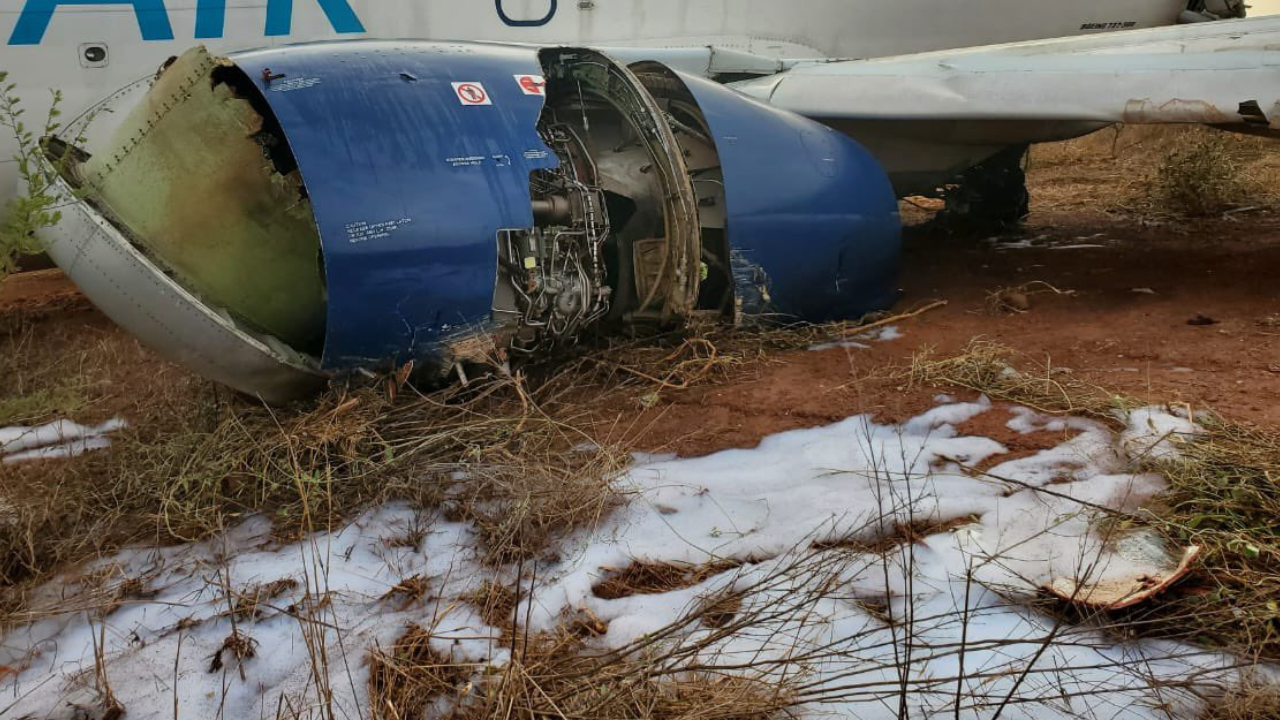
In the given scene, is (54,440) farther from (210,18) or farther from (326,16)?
(326,16)

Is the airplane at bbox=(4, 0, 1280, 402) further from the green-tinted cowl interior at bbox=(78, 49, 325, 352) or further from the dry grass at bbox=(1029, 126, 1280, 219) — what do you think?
the dry grass at bbox=(1029, 126, 1280, 219)

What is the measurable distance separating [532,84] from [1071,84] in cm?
342

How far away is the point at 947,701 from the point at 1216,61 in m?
4.98

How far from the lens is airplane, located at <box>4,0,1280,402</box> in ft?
12.6

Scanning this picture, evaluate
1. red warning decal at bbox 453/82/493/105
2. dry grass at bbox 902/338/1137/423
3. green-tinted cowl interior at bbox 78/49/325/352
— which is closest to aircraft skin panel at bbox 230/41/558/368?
red warning decal at bbox 453/82/493/105

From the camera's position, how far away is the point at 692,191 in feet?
15.1

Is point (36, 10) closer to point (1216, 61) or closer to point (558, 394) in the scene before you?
point (558, 394)

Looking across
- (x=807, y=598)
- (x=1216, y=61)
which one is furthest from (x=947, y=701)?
(x=1216, y=61)

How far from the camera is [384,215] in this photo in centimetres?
381

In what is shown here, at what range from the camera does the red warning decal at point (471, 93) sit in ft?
14.0

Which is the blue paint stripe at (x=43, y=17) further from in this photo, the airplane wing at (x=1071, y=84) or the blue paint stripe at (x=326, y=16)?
the airplane wing at (x=1071, y=84)

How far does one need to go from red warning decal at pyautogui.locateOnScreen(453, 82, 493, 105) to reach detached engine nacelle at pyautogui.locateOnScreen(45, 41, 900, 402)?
0.01 meters

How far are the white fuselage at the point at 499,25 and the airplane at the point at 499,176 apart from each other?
0.05 m

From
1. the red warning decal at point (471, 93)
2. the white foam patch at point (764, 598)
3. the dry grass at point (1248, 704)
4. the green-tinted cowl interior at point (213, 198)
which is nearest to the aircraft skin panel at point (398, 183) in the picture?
the red warning decal at point (471, 93)
